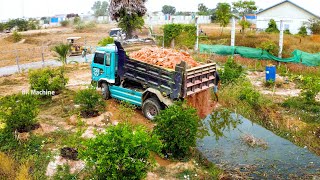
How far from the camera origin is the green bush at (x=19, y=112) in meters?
8.24

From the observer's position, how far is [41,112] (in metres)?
10.6

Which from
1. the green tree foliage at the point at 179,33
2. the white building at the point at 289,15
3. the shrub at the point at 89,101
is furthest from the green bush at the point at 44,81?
the white building at the point at 289,15

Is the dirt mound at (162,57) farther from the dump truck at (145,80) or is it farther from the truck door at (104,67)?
the truck door at (104,67)

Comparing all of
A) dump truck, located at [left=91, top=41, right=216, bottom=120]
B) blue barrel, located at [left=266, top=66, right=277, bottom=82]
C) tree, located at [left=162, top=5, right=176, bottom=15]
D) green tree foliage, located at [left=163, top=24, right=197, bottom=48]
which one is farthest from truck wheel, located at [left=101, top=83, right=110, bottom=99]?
tree, located at [left=162, top=5, right=176, bottom=15]

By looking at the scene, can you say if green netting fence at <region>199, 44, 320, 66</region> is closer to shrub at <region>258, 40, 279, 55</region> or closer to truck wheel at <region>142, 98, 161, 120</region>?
shrub at <region>258, 40, 279, 55</region>

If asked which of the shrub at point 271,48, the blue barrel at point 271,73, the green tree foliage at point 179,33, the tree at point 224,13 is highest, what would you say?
the tree at point 224,13

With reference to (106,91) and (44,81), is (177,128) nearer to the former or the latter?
(106,91)

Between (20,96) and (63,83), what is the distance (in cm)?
381

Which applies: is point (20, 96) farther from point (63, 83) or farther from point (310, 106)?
point (310, 106)

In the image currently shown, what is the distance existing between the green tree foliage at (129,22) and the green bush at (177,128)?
15704 mm

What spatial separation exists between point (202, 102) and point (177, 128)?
319cm

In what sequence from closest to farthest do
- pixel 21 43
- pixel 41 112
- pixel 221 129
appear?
1. pixel 221 129
2. pixel 41 112
3. pixel 21 43

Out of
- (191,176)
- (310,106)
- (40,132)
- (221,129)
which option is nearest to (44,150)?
(40,132)

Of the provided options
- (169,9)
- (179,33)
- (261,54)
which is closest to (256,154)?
(261,54)
